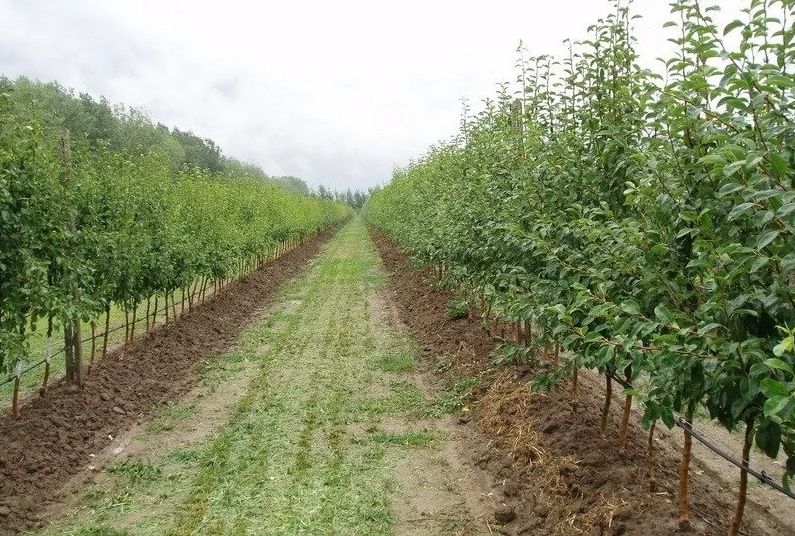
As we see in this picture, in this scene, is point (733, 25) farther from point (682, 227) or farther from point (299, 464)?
point (299, 464)

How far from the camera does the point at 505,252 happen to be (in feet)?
22.4

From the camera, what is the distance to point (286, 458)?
6535 mm

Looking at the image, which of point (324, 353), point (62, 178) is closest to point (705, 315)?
point (62, 178)

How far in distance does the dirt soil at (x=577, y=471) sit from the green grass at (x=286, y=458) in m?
0.99

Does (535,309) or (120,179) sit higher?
(120,179)

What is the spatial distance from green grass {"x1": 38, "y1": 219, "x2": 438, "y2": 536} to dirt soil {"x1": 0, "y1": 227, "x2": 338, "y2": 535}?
1.46 ft

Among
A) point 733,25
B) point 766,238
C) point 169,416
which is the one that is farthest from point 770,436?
point 169,416

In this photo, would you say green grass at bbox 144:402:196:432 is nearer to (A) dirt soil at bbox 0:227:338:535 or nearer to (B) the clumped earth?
(B) the clumped earth

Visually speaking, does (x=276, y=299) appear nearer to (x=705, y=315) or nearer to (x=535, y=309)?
(x=535, y=309)

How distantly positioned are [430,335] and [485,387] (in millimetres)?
→ 3794

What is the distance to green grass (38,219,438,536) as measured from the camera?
17.5ft

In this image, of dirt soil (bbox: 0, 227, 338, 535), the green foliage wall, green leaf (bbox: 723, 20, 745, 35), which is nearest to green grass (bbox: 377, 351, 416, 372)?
dirt soil (bbox: 0, 227, 338, 535)

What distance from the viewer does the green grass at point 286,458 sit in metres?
5.32

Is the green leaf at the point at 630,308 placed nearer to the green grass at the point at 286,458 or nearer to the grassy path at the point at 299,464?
the grassy path at the point at 299,464
